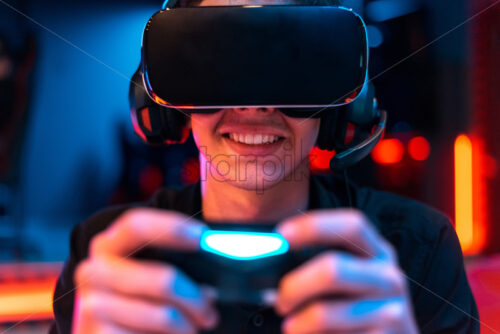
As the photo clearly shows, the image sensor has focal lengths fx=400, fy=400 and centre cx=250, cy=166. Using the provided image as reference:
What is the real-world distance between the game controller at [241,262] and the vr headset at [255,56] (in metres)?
0.22

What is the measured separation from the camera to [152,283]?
338 millimetres

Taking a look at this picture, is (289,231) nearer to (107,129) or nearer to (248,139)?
(248,139)

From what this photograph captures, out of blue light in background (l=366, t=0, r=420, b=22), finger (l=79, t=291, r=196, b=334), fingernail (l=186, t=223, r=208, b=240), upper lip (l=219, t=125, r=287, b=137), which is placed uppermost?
blue light in background (l=366, t=0, r=420, b=22)

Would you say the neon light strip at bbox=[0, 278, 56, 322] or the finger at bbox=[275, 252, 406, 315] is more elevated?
the finger at bbox=[275, 252, 406, 315]

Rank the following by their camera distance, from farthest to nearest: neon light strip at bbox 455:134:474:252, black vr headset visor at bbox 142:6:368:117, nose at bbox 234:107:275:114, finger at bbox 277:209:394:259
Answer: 1. neon light strip at bbox 455:134:474:252
2. nose at bbox 234:107:275:114
3. black vr headset visor at bbox 142:6:368:117
4. finger at bbox 277:209:394:259

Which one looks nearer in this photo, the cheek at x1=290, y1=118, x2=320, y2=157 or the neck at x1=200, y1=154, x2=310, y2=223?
the cheek at x1=290, y1=118, x2=320, y2=157

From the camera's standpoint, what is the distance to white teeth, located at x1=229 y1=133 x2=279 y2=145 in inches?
29.6

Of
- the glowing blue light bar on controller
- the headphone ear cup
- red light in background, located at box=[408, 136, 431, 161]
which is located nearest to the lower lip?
the headphone ear cup

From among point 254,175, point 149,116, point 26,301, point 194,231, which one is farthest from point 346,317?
point 26,301

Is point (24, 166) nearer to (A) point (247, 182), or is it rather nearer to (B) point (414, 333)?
(A) point (247, 182)

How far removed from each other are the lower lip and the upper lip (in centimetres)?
2

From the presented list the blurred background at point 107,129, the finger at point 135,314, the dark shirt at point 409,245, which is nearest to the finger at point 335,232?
the finger at point 135,314

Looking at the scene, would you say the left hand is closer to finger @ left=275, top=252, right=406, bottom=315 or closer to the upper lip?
finger @ left=275, top=252, right=406, bottom=315

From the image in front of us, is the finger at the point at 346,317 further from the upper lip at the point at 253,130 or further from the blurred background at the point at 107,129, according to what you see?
the blurred background at the point at 107,129
